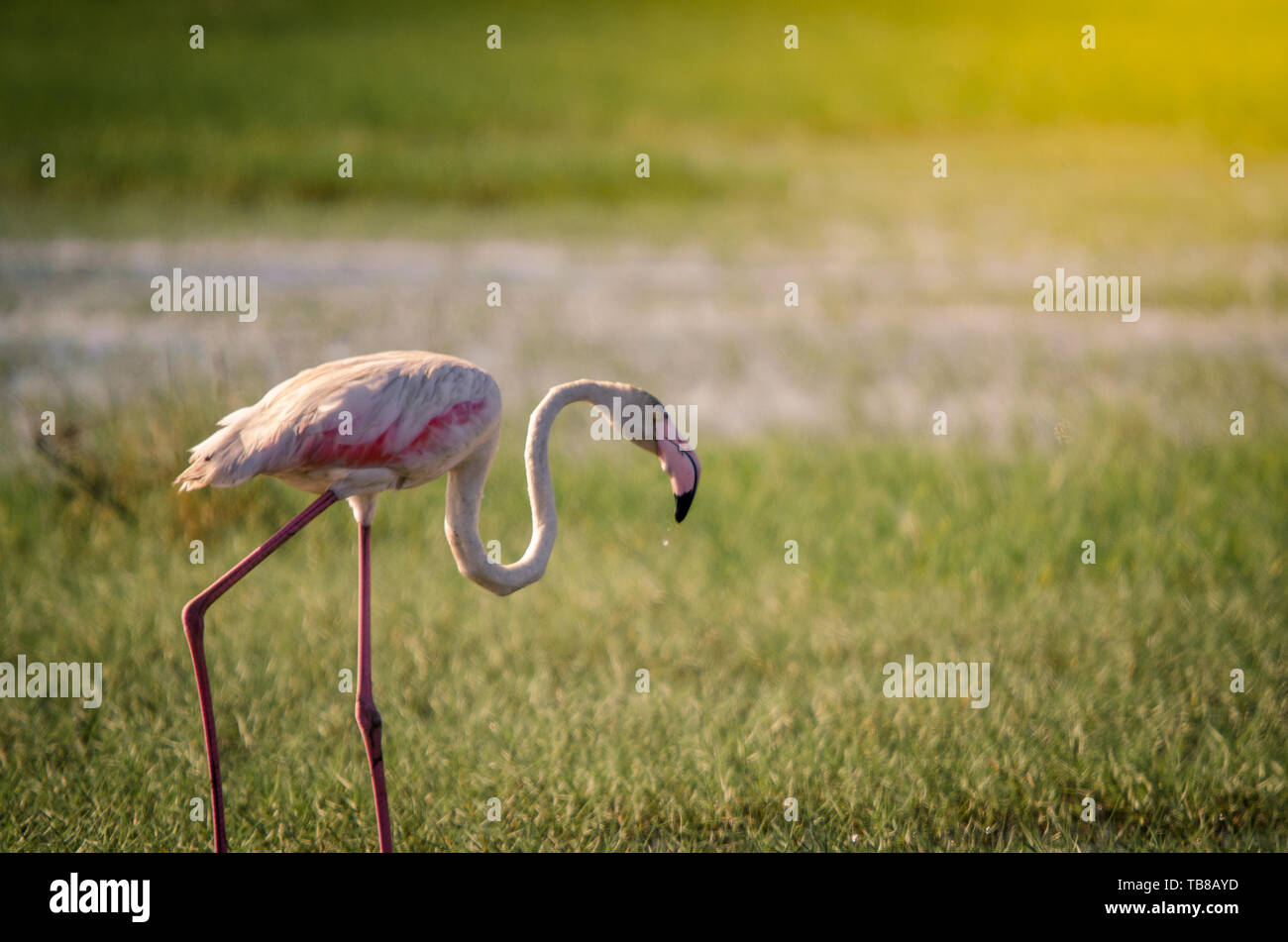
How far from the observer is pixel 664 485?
7.39 m

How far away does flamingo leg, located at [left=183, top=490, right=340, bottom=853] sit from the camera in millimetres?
3785

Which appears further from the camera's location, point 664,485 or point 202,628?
point 664,485

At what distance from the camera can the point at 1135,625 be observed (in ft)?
18.6

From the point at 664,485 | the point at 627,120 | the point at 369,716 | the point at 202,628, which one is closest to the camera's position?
the point at 202,628

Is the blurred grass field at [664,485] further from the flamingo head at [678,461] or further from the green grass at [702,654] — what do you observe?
the flamingo head at [678,461]

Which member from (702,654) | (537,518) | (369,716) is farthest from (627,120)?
(369,716)

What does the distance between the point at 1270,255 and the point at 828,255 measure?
163 inches

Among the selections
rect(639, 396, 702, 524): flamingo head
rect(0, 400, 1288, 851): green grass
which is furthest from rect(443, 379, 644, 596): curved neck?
rect(0, 400, 1288, 851): green grass

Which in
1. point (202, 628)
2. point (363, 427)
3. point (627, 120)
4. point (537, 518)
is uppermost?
point (627, 120)

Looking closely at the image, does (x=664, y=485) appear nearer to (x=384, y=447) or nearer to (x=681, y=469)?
(x=681, y=469)

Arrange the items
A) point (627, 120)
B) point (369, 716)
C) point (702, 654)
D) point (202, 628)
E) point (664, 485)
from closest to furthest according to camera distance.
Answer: point (202, 628) → point (369, 716) → point (702, 654) → point (664, 485) → point (627, 120)

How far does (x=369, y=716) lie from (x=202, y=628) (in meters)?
0.54
